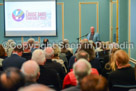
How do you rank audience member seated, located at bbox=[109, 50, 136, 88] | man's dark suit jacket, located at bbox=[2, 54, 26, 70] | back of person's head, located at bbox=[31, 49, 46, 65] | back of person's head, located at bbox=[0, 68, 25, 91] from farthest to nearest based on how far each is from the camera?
man's dark suit jacket, located at bbox=[2, 54, 26, 70] → back of person's head, located at bbox=[31, 49, 46, 65] → audience member seated, located at bbox=[109, 50, 136, 88] → back of person's head, located at bbox=[0, 68, 25, 91]

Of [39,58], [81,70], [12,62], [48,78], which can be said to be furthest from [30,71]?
[12,62]

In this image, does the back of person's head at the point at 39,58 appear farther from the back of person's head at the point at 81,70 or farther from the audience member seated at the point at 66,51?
the audience member seated at the point at 66,51

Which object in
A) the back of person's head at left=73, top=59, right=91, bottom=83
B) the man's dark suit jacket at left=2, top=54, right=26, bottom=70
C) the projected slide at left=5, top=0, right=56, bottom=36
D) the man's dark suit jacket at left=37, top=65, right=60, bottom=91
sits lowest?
the man's dark suit jacket at left=37, top=65, right=60, bottom=91

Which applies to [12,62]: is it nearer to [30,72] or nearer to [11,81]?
[30,72]

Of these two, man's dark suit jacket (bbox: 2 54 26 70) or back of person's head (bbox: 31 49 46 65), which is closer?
back of person's head (bbox: 31 49 46 65)

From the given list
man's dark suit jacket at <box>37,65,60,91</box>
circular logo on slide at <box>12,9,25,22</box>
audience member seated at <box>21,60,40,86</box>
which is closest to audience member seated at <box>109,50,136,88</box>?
man's dark suit jacket at <box>37,65,60,91</box>

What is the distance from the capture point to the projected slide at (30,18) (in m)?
10.8

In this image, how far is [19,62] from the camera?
13.8 feet

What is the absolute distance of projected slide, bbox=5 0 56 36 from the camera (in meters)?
10.8

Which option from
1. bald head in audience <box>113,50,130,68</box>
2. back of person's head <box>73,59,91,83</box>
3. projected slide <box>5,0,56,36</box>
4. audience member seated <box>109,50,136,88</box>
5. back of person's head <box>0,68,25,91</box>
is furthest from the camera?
projected slide <box>5,0,56,36</box>

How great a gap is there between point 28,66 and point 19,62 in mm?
1849

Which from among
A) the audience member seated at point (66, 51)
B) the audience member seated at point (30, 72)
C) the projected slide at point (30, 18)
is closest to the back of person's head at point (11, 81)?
the audience member seated at point (30, 72)

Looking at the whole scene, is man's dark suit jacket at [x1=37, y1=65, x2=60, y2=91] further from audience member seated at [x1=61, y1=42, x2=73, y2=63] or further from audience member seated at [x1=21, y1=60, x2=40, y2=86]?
audience member seated at [x1=61, y1=42, x2=73, y2=63]

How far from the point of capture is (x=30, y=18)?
10.9 metres
